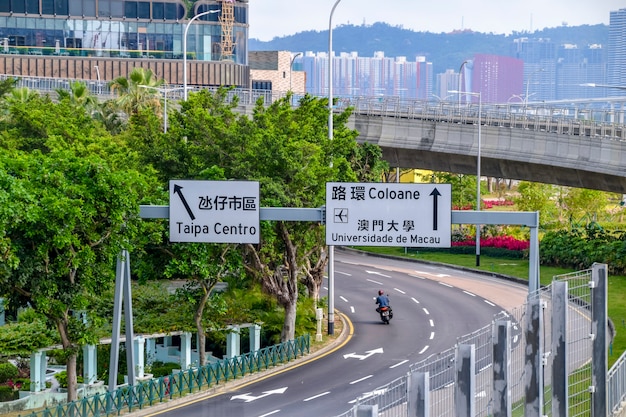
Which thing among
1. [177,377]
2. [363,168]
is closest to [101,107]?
[363,168]

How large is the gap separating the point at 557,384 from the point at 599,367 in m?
1.96

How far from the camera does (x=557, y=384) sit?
19.4m

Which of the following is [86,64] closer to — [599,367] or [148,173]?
[148,173]

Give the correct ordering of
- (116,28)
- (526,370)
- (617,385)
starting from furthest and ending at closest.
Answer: (116,28) → (617,385) → (526,370)

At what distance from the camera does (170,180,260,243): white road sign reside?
25.2 metres

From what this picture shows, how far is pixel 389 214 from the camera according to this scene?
24.8 meters

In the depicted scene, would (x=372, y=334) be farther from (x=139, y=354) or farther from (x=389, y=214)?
(x=389, y=214)

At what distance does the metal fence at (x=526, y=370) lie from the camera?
1599cm

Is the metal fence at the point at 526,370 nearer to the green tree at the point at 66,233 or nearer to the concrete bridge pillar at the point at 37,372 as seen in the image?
the green tree at the point at 66,233

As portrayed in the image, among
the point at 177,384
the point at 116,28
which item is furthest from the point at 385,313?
the point at 116,28

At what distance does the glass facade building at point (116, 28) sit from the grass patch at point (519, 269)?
163 ft

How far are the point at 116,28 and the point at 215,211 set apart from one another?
303ft

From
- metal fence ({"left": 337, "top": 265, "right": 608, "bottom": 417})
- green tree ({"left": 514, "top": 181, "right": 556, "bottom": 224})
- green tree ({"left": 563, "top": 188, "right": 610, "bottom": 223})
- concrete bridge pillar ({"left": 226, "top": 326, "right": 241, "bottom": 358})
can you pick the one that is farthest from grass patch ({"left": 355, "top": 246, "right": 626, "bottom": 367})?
metal fence ({"left": 337, "top": 265, "right": 608, "bottom": 417})

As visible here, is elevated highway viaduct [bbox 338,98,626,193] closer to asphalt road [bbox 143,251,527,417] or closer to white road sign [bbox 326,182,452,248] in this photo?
asphalt road [bbox 143,251,527,417]
